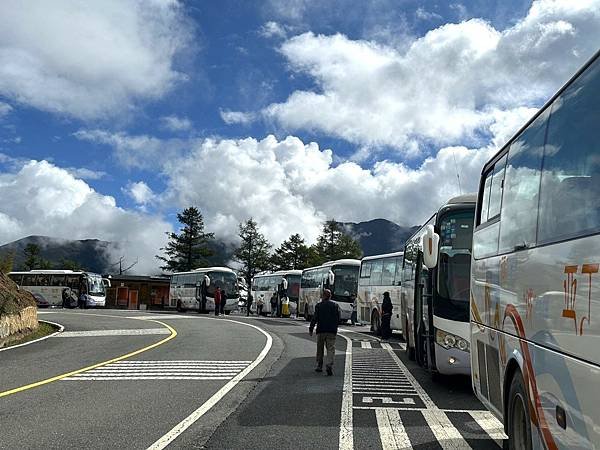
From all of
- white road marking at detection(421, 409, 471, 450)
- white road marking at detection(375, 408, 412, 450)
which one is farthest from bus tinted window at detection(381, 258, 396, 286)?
white road marking at detection(375, 408, 412, 450)

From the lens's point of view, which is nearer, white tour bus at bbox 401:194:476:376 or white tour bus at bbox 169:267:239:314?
white tour bus at bbox 401:194:476:376

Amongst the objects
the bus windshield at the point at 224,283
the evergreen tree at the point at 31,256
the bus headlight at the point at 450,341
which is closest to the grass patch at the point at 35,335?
the bus headlight at the point at 450,341

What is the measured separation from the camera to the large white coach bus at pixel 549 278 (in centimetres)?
365

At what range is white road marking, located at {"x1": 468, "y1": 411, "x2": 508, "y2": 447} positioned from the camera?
7.77 metres

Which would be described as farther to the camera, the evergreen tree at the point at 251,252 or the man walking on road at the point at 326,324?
the evergreen tree at the point at 251,252

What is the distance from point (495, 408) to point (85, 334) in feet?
68.1

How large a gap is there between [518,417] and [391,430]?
9.58 feet

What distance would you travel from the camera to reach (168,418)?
8.64m

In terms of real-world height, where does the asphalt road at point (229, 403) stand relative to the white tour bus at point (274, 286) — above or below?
below

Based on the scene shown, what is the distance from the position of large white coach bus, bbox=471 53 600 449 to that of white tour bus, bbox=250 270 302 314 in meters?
42.9

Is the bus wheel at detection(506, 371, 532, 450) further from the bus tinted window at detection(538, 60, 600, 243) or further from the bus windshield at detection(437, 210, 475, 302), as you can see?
the bus windshield at detection(437, 210, 475, 302)

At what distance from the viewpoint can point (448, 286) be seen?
11.7 meters

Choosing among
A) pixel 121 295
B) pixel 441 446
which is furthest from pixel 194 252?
pixel 441 446

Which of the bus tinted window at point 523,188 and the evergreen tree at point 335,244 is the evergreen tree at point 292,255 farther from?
the bus tinted window at point 523,188
